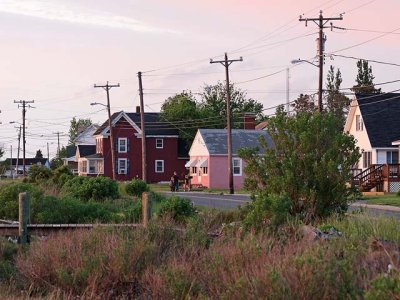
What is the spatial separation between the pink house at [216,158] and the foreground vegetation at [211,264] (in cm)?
5260

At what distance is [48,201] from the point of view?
2508cm

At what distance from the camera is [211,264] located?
10.4m

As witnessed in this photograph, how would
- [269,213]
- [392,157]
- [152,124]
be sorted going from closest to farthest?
[269,213] < [392,157] < [152,124]

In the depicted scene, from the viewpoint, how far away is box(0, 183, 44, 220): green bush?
25.1 metres

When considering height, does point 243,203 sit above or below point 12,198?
below

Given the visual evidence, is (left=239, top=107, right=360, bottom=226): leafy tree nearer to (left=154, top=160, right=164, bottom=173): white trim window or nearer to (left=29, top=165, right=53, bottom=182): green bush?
(left=29, top=165, right=53, bottom=182): green bush

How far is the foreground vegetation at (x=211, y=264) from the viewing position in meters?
8.30

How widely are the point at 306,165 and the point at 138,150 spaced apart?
6701 centimetres

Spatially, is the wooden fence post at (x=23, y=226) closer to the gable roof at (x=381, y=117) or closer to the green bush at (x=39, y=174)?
the green bush at (x=39, y=174)

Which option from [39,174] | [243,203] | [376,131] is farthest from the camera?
[376,131]

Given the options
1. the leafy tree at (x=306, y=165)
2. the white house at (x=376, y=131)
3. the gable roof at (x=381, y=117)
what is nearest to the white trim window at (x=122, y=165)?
the white house at (x=376, y=131)

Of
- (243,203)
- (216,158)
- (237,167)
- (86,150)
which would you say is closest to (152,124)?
(86,150)

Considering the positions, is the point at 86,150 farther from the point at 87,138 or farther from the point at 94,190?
the point at 94,190

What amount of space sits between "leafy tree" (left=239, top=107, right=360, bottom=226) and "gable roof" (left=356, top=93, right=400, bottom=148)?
36.5m
